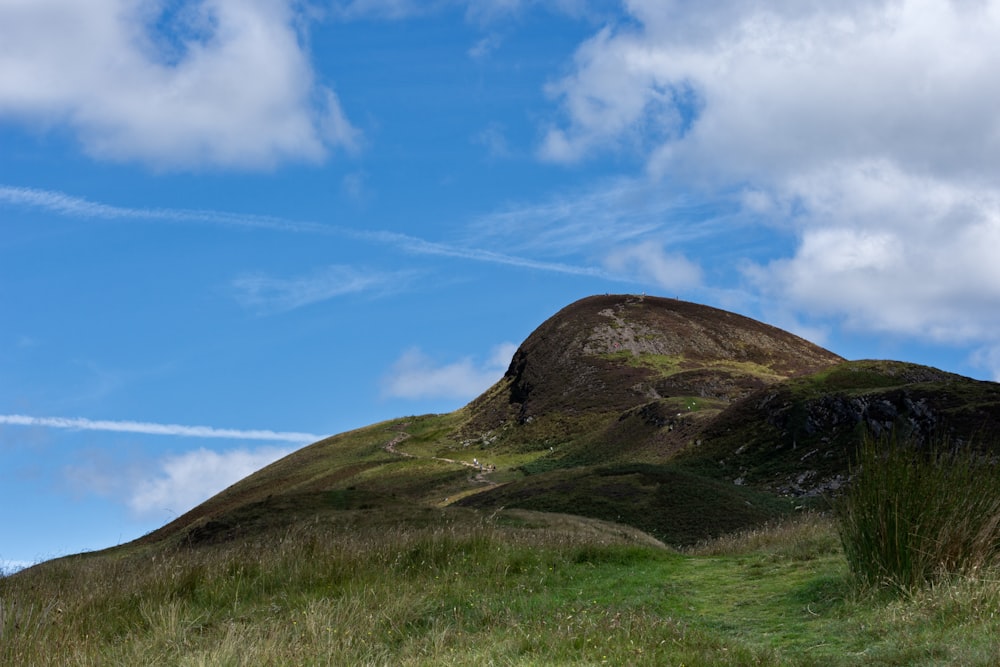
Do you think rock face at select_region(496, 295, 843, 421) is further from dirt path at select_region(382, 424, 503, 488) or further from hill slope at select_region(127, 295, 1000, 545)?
dirt path at select_region(382, 424, 503, 488)

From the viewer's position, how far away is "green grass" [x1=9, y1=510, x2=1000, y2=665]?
8.95 m

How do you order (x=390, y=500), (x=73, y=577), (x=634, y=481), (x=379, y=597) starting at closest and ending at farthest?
(x=379, y=597), (x=73, y=577), (x=390, y=500), (x=634, y=481)

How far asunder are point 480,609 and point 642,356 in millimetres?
92156

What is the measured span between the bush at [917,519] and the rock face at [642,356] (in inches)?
2798

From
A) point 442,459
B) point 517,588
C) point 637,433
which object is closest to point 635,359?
point 442,459

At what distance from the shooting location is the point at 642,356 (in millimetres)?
102125

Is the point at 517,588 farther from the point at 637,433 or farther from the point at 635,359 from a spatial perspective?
the point at 635,359

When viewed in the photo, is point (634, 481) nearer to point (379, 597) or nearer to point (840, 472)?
point (840, 472)

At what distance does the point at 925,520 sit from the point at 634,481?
2903 centimetres

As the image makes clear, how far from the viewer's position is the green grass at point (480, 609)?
29.4 feet

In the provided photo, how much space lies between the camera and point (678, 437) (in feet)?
205

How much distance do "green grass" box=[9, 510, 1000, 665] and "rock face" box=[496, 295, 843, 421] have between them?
228 ft

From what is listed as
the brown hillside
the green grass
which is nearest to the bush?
the green grass

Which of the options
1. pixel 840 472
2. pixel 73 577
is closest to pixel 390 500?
→ pixel 73 577
